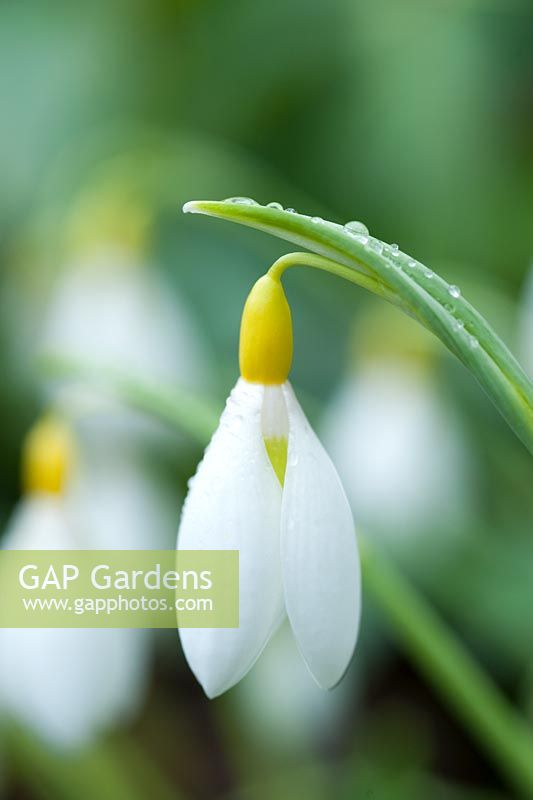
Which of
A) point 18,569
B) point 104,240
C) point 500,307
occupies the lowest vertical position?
point 18,569

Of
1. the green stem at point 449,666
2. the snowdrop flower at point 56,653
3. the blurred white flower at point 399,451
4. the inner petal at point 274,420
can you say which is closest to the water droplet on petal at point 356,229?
the inner petal at point 274,420

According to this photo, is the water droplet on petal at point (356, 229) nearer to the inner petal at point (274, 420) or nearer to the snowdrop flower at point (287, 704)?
the inner petal at point (274, 420)

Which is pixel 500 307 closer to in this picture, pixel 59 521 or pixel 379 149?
pixel 59 521

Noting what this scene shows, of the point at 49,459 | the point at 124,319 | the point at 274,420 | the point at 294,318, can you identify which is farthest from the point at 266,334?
the point at 294,318

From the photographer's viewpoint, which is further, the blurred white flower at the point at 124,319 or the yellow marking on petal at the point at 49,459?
the blurred white flower at the point at 124,319

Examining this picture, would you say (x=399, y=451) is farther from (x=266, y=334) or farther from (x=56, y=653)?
(x=266, y=334)

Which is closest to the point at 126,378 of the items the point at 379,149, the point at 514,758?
the point at 514,758
